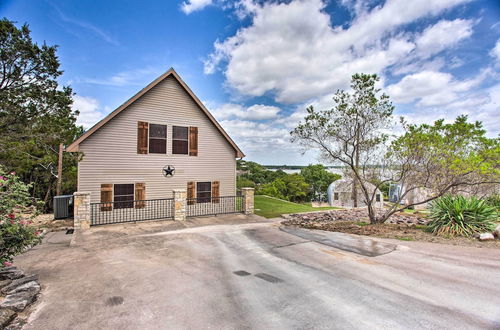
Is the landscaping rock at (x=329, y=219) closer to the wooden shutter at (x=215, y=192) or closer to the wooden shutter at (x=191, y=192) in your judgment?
the wooden shutter at (x=215, y=192)

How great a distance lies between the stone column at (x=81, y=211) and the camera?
10328mm

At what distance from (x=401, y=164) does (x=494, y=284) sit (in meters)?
6.28

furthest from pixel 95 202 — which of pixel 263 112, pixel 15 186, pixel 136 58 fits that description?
pixel 263 112

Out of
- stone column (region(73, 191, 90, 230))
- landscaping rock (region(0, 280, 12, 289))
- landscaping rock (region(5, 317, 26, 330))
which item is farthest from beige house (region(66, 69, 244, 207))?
landscaping rock (region(5, 317, 26, 330))

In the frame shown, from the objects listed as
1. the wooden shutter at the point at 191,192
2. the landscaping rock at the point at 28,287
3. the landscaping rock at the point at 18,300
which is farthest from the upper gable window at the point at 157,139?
the landscaping rock at the point at 18,300

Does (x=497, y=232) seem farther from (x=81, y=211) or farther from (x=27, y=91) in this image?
(x=27, y=91)

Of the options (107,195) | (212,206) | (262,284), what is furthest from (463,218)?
(107,195)

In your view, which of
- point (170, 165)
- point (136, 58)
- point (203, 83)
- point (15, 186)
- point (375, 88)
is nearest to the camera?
point (15, 186)

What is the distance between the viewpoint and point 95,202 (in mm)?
12172

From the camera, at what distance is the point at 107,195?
40.4 feet

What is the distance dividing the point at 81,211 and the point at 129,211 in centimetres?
255

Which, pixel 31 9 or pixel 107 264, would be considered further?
pixel 31 9

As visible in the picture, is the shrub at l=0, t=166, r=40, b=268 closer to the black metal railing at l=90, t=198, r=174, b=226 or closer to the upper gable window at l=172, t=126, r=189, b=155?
the black metal railing at l=90, t=198, r=174, b=226

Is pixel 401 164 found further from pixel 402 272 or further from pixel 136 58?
pixel 136 58
